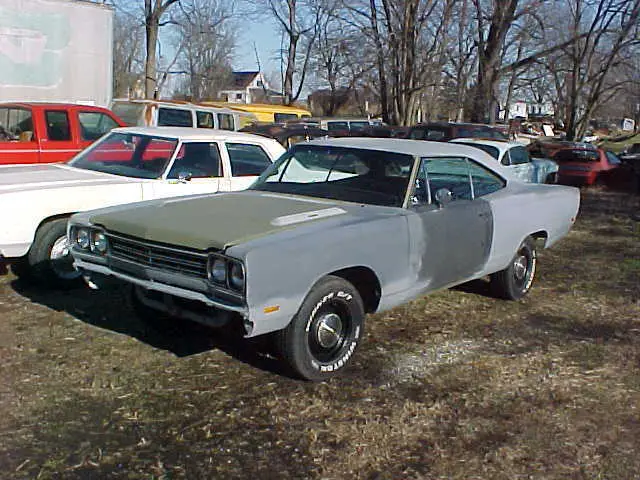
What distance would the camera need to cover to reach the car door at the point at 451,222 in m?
5.38

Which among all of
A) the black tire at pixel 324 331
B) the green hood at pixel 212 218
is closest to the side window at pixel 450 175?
the green hood at pixel 212 218

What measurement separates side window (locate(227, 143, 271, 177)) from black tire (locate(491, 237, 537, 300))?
285 cm

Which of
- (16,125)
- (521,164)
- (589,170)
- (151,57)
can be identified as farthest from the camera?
(151,57)

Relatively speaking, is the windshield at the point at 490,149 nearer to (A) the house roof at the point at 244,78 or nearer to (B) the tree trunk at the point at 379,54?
(B) the tree trunk at the point at 379,54

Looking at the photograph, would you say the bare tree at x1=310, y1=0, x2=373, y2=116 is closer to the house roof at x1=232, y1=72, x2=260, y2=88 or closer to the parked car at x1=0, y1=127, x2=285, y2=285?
the parked car at x1=0, y1=127, x2=285, y2=285

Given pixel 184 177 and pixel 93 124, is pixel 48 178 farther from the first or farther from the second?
pixel 93 124

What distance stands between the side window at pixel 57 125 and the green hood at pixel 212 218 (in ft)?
18.8

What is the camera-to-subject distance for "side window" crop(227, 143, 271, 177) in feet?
25.6

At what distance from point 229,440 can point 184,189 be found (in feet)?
12.3

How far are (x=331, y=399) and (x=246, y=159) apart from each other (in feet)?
13.2

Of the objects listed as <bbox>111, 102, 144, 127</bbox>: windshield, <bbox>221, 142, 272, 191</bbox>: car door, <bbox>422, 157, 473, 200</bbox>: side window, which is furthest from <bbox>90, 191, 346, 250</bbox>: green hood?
<bbox>111, 102, 144, 127</bbox>: windshield

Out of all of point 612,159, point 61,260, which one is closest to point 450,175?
point 61,260

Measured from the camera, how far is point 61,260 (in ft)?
21.4

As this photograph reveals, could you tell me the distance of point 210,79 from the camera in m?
54.0
